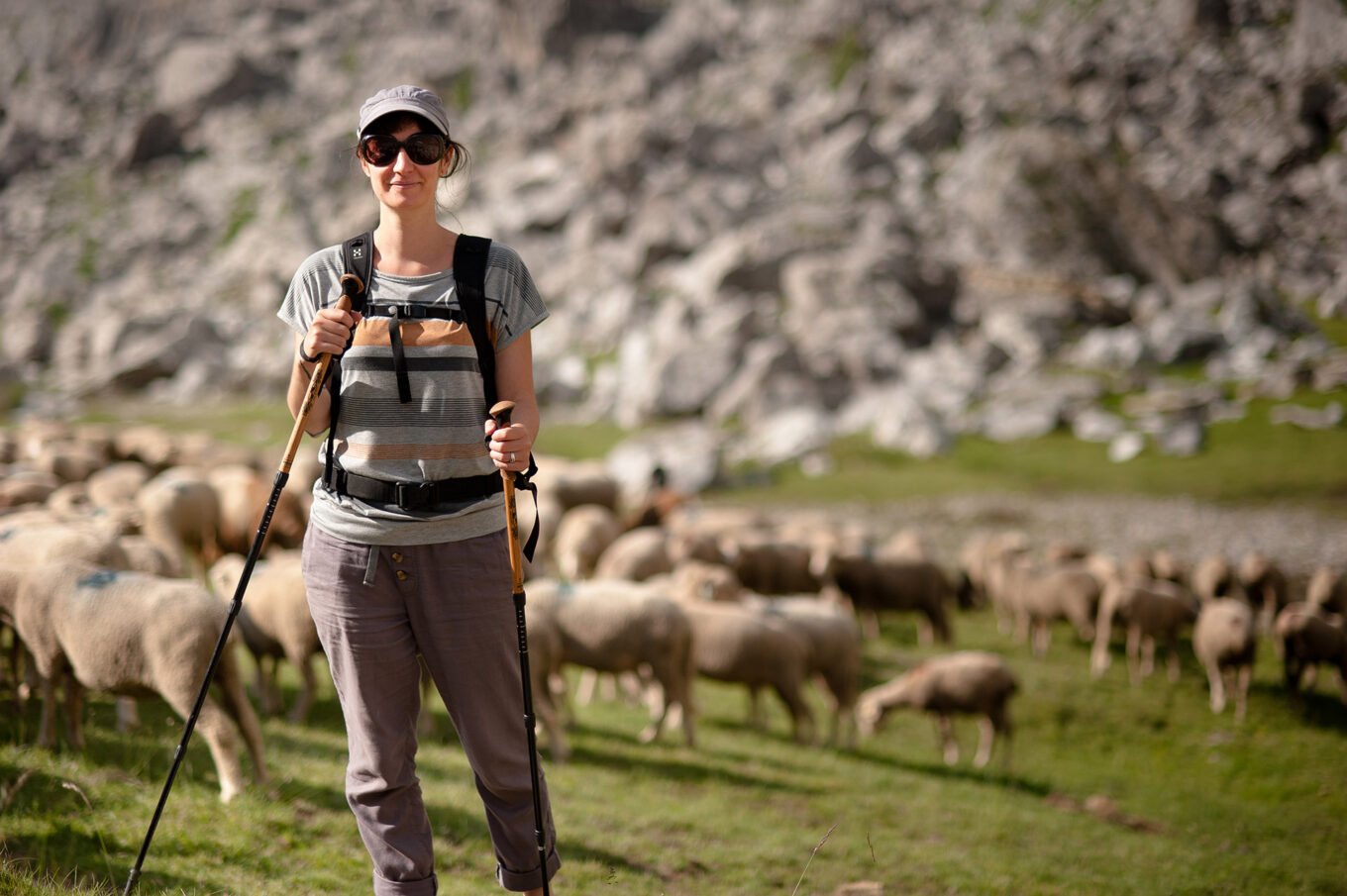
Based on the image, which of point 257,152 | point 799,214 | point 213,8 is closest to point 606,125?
point 799,214

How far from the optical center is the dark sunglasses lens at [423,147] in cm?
354

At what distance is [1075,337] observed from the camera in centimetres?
5497

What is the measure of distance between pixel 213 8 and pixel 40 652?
166850 mm

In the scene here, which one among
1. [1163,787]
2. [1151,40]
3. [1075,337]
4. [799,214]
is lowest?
[1163,787]

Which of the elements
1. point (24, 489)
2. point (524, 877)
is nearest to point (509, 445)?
point (524, 877)

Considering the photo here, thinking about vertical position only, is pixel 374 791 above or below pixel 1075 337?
below

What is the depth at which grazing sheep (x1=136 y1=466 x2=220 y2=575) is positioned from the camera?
12656 millimetres

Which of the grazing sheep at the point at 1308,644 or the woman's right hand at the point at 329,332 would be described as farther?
the grazing sheep at the point at 1308,644

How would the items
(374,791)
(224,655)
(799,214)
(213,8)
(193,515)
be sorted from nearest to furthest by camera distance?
1. (374,791)
2. (224,655)
3. (193,515)
4. (799,214)
5. (213,8)

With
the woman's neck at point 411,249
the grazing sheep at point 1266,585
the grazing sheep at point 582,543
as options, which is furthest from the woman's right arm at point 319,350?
the grazing sheep at point 1266,585

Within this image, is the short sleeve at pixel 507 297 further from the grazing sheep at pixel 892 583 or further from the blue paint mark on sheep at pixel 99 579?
the grazing sheep at pixel 892 583

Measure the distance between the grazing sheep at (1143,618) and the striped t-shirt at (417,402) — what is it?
14.3 metres

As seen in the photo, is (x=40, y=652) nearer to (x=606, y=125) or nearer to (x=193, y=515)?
(x=193, y=515)

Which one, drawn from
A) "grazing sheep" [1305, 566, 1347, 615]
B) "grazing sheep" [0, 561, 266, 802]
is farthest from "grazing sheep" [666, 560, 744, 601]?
"grazing sheep" [1305, 566, 1347, 615]
